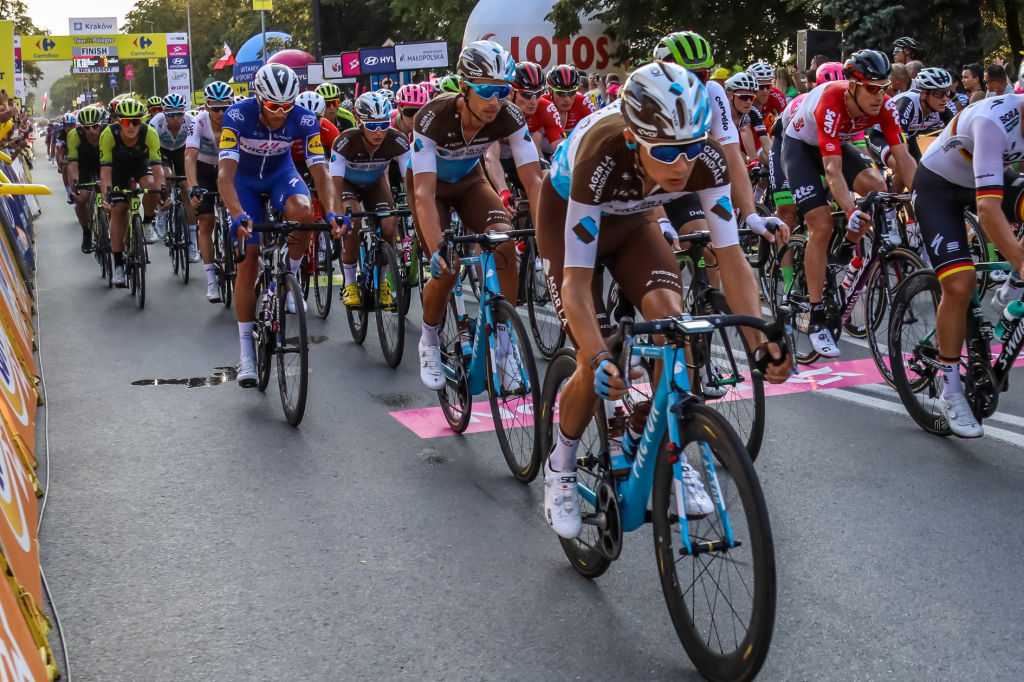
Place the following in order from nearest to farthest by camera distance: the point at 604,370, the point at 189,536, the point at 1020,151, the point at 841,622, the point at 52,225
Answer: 1. the point at 604,370
2. the point at 841,622
3. the point at 189,536
4. the point at 1020,151
5. the point at 52,225

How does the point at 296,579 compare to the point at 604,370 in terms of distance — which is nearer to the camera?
the point at 604,370

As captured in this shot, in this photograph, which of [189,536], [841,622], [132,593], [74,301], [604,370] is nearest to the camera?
[604,370]

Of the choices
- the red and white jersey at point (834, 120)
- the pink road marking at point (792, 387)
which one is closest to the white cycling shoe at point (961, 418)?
the pink road marking at point (792, 387)

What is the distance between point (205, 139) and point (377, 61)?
23.4 metres

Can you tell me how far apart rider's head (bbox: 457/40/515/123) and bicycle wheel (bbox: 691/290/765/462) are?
1604 mm

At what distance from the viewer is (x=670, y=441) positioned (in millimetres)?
3436

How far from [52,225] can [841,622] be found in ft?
70.3

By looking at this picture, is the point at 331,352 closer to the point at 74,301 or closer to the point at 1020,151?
the point at 74,301

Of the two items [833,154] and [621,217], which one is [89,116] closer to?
[833,154]

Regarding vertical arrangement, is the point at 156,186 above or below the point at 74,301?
above

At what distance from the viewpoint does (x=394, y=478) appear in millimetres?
5789

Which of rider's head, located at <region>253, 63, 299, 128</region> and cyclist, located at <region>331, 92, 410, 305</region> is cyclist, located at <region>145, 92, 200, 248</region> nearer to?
cyclist, located at <region>331, 92, 410, 305</region>

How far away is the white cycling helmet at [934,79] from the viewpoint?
10.6 meters

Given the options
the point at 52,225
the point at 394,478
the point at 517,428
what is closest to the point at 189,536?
the point at 394,478
